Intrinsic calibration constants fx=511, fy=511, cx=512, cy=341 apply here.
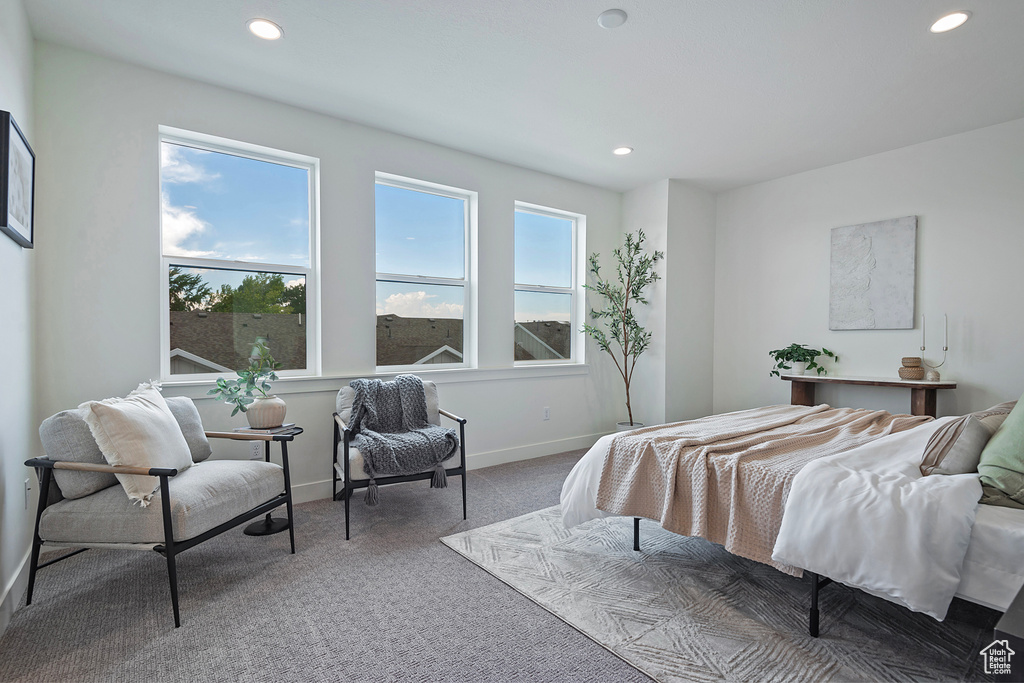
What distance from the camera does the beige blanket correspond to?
2000 millimetres

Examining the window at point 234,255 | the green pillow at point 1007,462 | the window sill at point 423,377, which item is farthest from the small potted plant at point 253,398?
the green pillow at point 1007,462

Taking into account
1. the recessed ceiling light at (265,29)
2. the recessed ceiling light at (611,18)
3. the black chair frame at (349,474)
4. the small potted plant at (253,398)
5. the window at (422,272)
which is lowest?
the black chair frame at (349,474)

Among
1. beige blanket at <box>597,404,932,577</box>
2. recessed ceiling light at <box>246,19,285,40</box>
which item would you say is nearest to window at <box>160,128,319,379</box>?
recessed ceiling light at <box>246,19,285,40</box>

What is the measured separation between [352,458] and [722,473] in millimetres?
1923

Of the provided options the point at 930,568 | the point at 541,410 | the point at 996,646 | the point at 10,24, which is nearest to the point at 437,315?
the point at 541,410

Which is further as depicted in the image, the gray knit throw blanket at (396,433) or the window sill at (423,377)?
the window sill at (423,377)

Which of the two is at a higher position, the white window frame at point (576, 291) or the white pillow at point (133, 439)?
the white window frame at point (576, 291)

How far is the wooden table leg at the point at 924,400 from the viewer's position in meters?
3.86

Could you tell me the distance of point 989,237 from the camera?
3.79 m

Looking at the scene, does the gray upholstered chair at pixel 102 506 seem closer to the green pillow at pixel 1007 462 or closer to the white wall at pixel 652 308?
the green pillow at pixel 1007 462

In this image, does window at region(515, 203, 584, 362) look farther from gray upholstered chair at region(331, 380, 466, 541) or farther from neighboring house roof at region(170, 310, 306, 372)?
neighboring house roof at region(170, 310, 306, 372)

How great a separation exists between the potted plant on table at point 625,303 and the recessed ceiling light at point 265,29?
333 cm

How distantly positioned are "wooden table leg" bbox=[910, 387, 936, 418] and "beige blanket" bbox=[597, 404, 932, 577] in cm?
125

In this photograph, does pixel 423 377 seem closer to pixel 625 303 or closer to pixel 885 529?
pixel 625 303
